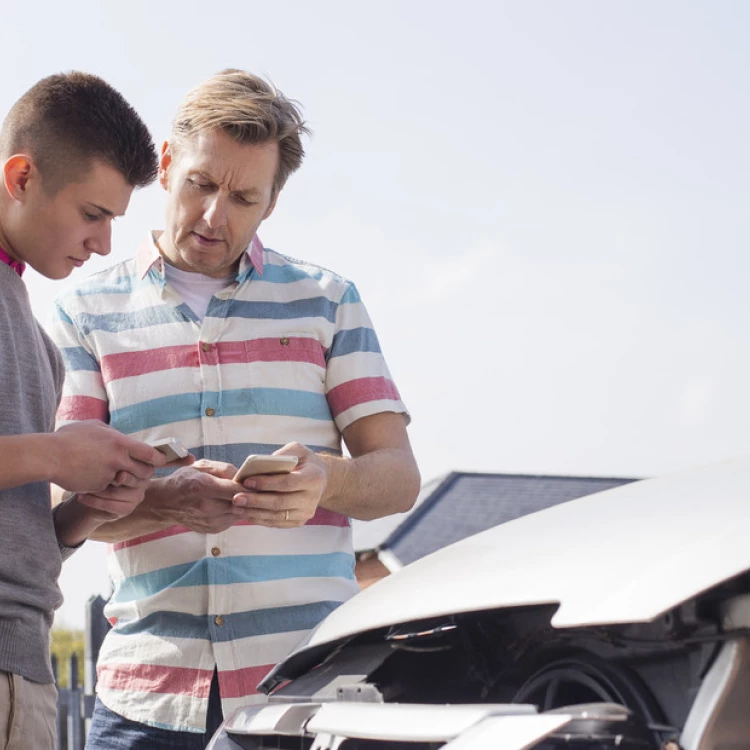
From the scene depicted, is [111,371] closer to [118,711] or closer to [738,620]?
[118,711]

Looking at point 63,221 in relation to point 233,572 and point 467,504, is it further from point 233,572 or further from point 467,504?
point 467,504

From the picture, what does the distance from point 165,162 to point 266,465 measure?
3.53 ft

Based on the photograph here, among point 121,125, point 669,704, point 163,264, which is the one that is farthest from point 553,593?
point 163,264

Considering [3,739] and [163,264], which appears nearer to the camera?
[3,739]

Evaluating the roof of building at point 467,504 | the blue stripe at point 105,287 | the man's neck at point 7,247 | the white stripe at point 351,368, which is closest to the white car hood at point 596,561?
the white stripe at point 351,368

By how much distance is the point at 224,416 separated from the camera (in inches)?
110

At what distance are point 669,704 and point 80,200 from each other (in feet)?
5.16

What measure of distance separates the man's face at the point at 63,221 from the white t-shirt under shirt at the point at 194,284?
544 millimetres

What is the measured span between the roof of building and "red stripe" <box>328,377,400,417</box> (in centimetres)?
1255

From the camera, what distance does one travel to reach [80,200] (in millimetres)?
2391

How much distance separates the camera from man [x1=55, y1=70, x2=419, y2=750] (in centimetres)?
260

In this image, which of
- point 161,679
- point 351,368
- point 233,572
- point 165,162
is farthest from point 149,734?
point 165,162

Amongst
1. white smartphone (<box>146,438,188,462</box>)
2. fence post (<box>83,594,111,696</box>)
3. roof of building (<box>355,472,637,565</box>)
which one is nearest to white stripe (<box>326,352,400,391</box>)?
white smartphone (<box>146,438,188,462</box>)

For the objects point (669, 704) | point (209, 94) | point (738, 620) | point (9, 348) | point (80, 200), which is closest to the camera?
point (738, 620)
